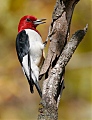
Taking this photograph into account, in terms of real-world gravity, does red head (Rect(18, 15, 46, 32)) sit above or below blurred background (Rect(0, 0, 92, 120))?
above

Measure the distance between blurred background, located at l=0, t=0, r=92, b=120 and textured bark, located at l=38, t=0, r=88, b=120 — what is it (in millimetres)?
2317

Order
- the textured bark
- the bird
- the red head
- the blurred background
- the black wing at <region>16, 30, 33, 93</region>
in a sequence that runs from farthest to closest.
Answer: the blurred background
the red head
the black wing at <region>16, 30, 33, 93</region>
the bird
the textured bark

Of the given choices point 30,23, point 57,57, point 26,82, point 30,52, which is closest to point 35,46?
point 30,52

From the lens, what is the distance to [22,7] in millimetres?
7785

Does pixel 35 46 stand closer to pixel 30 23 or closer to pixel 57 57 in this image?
pixel 30 23

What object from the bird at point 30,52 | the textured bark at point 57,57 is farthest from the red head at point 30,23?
the textured bark at point 57,57

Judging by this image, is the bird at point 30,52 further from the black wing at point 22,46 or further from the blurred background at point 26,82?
the blurred background at point 26,82

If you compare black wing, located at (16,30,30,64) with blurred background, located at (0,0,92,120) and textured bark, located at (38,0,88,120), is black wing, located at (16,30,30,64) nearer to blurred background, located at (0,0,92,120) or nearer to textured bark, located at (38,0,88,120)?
textured bark, located at (38,0,88,120)

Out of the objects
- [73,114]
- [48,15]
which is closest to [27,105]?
[73,114]

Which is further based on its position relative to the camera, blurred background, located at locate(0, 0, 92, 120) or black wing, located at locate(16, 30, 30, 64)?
blurred background, located at locate(0, 0, 92, 120)

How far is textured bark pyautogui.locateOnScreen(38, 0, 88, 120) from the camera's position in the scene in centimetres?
435

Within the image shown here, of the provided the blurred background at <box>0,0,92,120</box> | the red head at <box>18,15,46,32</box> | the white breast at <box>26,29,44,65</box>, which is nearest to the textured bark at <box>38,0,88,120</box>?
the white breast at <box>26,29,44,65</box>

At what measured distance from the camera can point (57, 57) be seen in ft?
15.7

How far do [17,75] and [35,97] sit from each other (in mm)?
459
